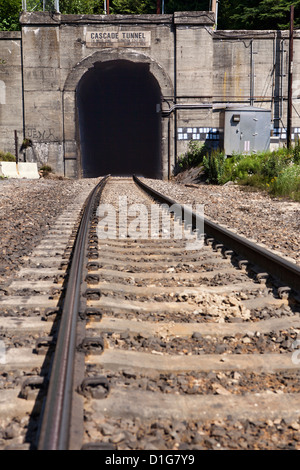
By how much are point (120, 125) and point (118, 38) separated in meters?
16.1

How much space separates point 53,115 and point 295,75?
12.2 m

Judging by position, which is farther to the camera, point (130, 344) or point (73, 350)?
point (130, 344)

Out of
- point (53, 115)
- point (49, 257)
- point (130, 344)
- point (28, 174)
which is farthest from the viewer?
point (53, 115)

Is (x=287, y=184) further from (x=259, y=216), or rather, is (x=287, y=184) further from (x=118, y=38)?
(x=118, y=38)

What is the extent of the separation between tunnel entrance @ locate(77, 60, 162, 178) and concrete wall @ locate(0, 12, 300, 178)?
14.3 ft

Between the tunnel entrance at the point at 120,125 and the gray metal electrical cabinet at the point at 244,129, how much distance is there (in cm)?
1084

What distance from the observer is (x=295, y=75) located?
82.6 feet

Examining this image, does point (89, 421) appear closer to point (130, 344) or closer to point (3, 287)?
point (130, 344)

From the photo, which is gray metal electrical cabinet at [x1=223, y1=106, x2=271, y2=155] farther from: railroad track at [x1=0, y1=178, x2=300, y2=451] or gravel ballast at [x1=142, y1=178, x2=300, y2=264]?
railroad track at [x1=0, y1=178, x2=300, y2=451]

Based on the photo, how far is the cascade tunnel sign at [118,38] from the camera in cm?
2447

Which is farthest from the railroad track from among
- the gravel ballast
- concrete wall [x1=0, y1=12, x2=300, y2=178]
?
concrete wall [x1=0, y1=12, x2=300, y2=178]

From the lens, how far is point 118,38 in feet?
80.6

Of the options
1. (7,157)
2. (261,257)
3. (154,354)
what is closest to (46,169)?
(7,157)
